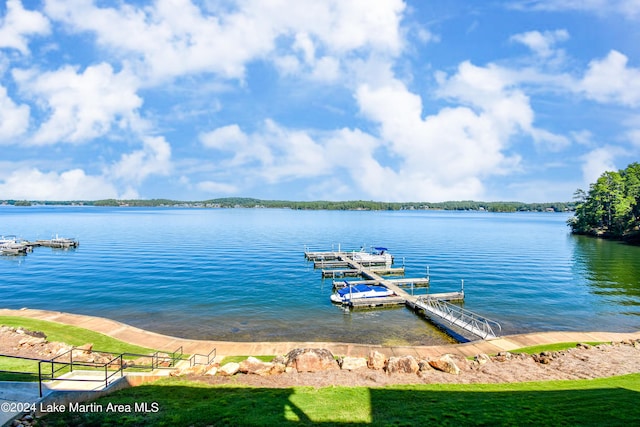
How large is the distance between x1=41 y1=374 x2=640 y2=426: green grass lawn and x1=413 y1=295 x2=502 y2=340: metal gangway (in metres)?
9.31

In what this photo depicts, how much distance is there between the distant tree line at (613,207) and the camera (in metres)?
82.6

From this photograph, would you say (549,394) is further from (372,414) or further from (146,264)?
(146,264)

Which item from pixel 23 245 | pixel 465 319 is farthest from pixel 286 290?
pixel 23 245

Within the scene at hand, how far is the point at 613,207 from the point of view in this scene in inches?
3590

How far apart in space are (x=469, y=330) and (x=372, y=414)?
1636cm

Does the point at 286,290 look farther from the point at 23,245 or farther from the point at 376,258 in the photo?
the point at 23,245

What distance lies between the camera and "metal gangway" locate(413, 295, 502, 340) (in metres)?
22.1

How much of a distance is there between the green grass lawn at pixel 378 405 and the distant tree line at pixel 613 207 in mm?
93197

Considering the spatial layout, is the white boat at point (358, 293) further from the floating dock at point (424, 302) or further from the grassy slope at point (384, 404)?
the grassy slope at point (384, 404)

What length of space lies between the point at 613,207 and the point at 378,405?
11187 centimetres

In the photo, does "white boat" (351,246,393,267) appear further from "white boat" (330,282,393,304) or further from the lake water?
"white boat" (330,282,393,304)

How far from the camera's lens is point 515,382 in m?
11.9

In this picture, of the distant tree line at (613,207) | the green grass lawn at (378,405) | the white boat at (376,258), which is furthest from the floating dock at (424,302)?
the distant tree line at (613,207)

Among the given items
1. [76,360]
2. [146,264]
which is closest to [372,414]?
[76,360]
